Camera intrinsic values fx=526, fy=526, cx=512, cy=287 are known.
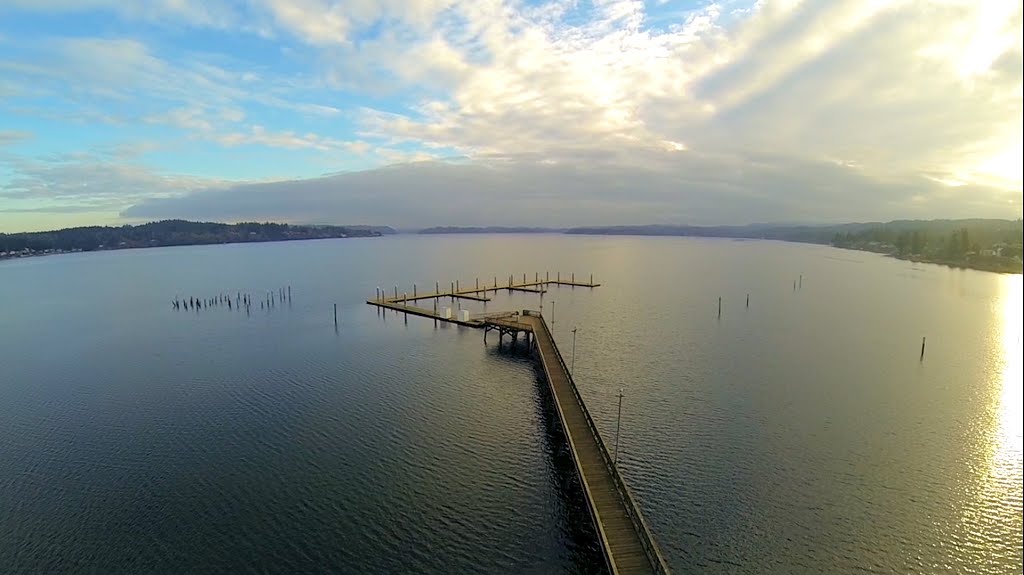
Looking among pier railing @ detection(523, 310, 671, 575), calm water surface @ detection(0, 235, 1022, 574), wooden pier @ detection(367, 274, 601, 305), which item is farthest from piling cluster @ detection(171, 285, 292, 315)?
pier railing @ detection(523, 310, 671, 575)

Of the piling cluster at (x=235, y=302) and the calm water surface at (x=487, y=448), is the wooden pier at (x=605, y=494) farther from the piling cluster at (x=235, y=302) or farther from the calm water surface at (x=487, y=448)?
the piling cluster at (x=235, y=302)

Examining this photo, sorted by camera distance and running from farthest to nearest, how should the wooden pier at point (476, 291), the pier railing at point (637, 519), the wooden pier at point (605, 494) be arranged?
the wooden pier at point (476, 291) → the wooden pier at point (605, 494) → the pier railing at point (637, 519)

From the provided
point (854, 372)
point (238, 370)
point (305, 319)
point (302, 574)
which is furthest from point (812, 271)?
point (302, 574)

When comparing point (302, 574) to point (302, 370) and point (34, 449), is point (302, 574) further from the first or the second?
point (302, 370)

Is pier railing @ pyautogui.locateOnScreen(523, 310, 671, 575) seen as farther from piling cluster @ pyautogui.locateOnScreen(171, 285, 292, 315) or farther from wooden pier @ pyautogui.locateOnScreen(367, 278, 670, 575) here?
piling cluster @ pyautogui.locateOnScreen(171, 285, 292, 315)

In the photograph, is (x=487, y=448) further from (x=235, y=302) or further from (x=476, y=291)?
(x=235, y=302)

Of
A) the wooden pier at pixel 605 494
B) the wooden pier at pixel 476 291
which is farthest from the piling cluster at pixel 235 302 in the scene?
the wooden pier at pixel 605 494
